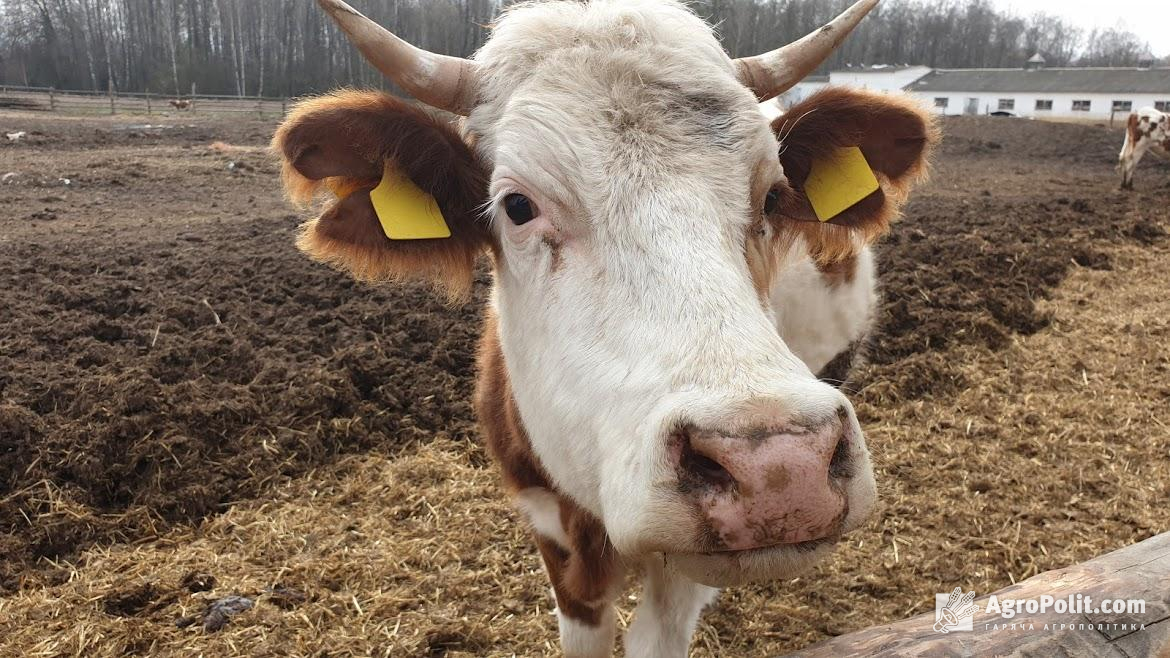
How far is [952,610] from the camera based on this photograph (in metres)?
2.19

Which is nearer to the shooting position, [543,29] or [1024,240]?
[543,29]

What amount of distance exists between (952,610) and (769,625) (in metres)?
1.55

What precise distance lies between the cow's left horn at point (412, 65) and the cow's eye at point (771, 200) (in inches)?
37.0

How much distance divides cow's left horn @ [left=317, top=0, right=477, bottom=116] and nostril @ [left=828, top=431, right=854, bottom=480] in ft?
4.95

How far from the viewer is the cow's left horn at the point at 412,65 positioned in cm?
225

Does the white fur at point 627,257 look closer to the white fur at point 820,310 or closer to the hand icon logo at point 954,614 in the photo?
the hand icon logo at point 954,614

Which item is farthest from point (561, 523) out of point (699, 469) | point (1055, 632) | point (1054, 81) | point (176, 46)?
point (1054, 81)

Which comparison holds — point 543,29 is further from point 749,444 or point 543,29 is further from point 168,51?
point 168,51

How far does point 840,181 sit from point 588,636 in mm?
1951

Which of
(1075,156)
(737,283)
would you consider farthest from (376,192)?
(1075,156)

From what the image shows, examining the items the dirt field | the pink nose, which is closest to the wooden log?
the pink nose

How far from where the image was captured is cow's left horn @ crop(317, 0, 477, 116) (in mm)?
2248

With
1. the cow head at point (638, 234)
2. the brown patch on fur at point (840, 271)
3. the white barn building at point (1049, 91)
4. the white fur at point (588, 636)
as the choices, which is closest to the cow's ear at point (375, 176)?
the cow head at point (638, 234)

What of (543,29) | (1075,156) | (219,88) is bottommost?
(219,88)
